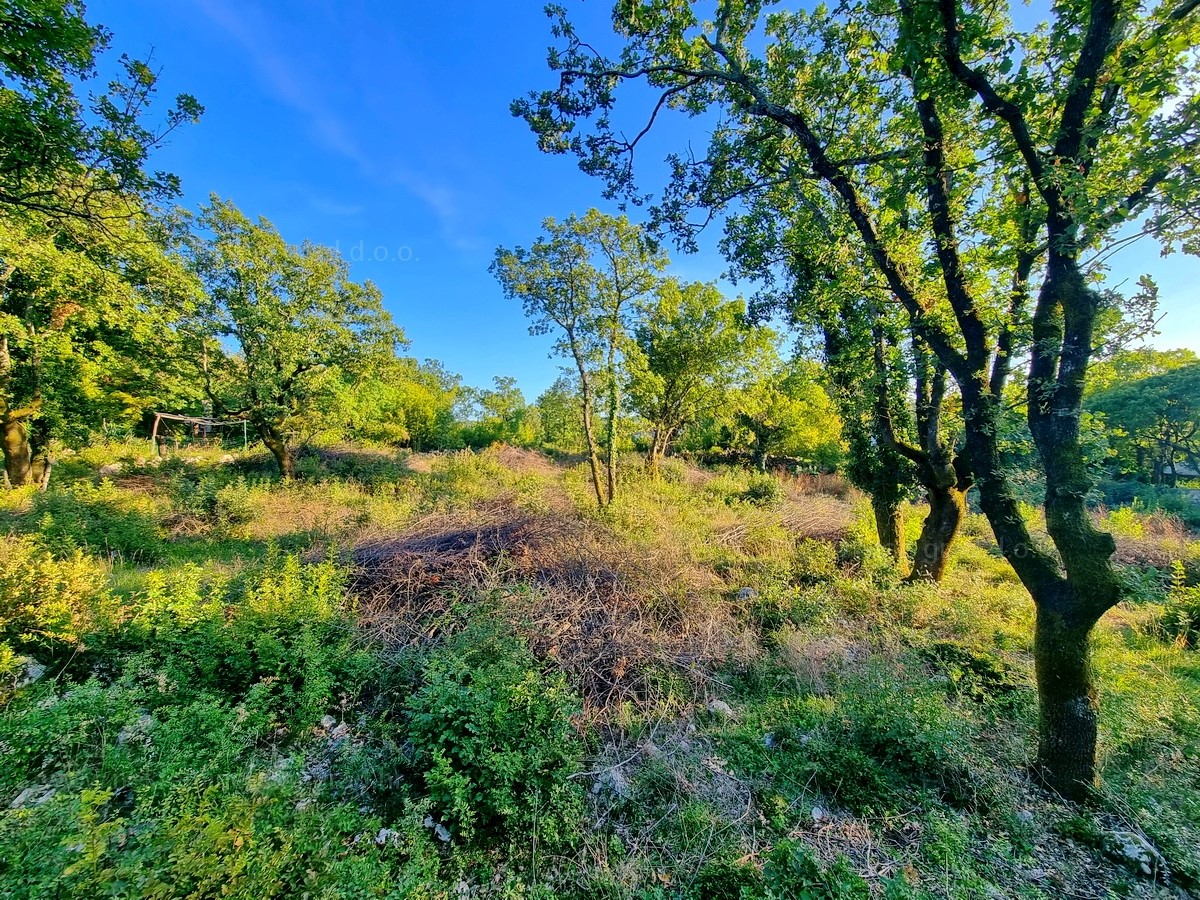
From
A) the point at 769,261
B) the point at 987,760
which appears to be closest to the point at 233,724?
the point at 987,760

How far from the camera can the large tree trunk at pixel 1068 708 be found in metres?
3.06

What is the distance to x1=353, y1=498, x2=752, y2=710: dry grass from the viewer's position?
4.40 m

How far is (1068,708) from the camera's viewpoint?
122 inches

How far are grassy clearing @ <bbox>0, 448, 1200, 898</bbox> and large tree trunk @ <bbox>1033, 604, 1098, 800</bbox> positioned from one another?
0.17m

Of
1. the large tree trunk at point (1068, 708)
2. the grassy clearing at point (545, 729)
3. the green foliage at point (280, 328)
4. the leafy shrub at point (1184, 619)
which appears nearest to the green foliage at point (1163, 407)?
the leafy shrub at point (1184, 619)

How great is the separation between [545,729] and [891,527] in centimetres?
743

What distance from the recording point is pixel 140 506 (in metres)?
7.91

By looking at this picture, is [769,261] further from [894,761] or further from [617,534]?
[894,761]

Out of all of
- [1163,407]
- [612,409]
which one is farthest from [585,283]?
[1163,407]

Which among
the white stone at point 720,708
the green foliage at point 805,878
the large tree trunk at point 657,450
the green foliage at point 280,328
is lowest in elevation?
the white stone at point 720,708

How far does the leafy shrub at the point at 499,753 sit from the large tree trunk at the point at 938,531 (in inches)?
253

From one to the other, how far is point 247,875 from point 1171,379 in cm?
3206

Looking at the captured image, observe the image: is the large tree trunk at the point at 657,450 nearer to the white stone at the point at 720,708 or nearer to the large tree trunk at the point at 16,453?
the white stone at the point at 720,708

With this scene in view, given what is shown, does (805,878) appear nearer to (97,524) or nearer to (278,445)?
(97,524)
